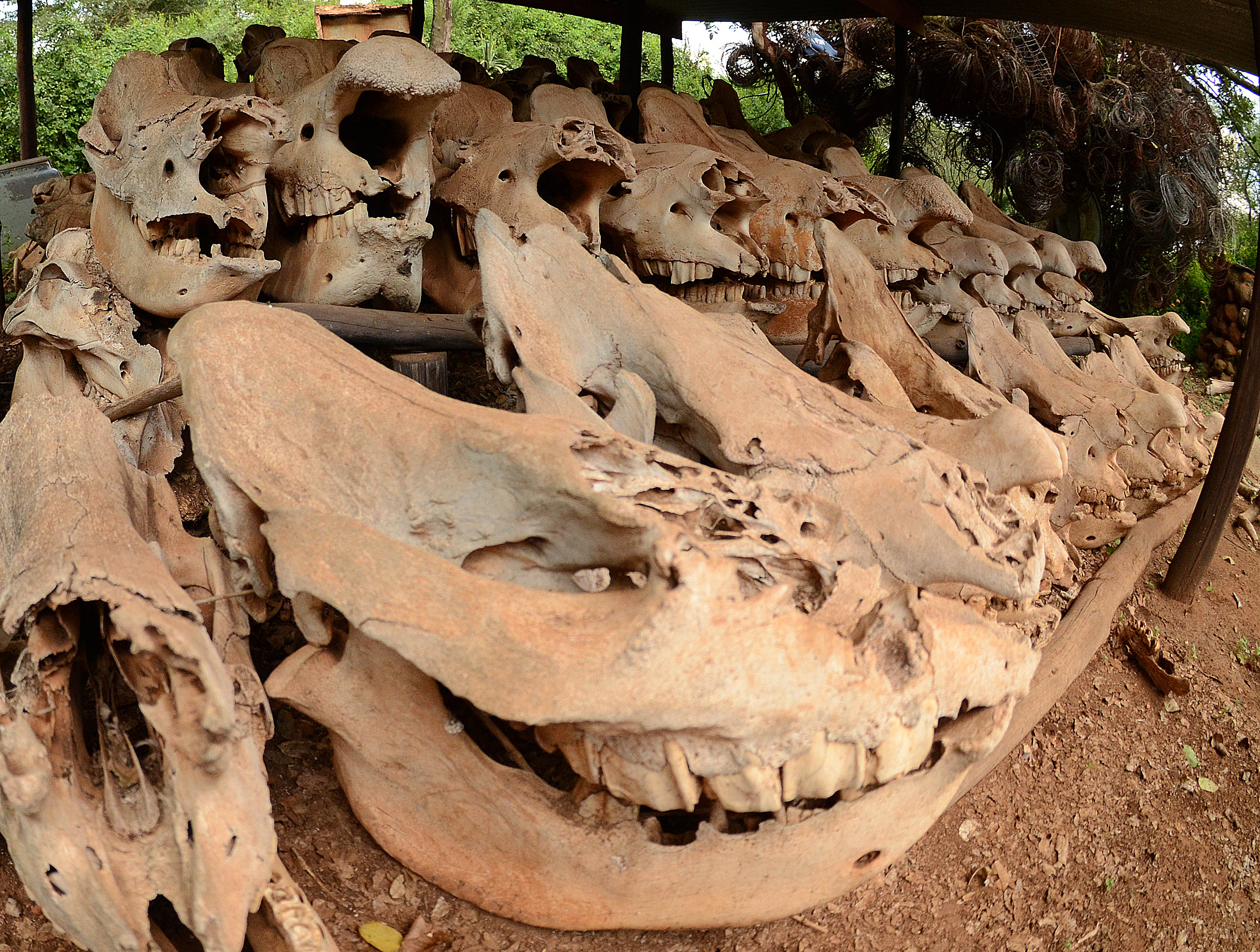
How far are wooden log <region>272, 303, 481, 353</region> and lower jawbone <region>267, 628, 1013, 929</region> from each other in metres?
1.51

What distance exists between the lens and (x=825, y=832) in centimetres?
163

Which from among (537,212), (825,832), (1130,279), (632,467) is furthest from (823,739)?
(1130,279)

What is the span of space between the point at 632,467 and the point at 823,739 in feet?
1.67

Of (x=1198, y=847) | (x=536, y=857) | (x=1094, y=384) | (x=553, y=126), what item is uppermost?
(x=553, y=126)

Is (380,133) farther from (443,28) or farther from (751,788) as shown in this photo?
(443,28)

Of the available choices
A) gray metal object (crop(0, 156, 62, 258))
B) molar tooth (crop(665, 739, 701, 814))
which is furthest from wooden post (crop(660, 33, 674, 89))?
molar tooth (crop(665, 739, 701, 814))

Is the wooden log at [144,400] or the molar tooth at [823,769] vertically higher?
the molar tooth at [823,769]

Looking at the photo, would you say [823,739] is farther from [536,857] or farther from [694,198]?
[694,198]

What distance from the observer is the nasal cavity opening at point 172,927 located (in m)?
1.49

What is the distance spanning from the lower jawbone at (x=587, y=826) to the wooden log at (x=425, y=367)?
149 cm

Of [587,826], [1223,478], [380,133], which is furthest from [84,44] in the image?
[587,826]

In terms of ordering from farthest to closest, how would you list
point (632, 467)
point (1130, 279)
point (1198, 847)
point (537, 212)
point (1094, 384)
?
point (1130, 279) → point (1094, 384) → point (537, 212) → point (1198, 847) → point (632, 467)

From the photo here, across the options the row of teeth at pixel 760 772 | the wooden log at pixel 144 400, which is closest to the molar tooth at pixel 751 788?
the row of teeth at pixel 760 772

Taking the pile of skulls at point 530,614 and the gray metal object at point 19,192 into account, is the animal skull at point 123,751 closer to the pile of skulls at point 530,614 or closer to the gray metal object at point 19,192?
the pile of skulls at point 530,614
